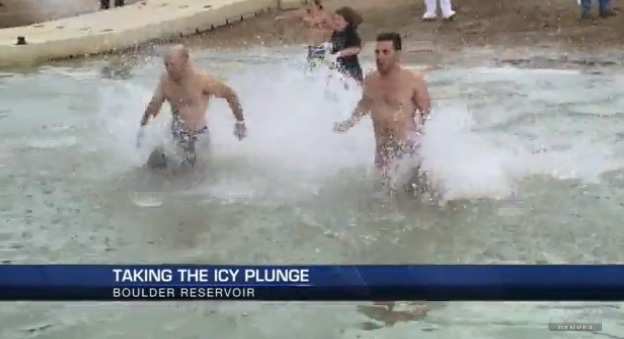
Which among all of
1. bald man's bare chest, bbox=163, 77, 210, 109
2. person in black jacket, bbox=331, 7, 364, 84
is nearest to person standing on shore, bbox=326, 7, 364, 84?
person in black jacket, bbox=331, 7, 364, 84

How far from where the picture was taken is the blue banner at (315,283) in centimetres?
177

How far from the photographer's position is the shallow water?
2.52m

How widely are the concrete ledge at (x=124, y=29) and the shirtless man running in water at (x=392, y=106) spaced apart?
3.60 ft

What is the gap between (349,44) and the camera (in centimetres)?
430

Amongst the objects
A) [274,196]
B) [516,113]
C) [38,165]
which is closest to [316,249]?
[274,196]

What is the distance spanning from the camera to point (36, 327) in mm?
2463

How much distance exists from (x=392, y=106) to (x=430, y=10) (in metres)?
1.06

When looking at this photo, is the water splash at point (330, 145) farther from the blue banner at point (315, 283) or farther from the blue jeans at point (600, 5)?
the blue banner at point (315, 283)

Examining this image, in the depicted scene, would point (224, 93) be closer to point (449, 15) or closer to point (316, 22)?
point (316, 22)

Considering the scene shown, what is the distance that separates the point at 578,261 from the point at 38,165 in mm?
1783

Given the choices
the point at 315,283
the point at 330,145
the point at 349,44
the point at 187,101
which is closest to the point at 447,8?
the point at 349,44

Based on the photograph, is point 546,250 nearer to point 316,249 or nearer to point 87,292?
point 316,249

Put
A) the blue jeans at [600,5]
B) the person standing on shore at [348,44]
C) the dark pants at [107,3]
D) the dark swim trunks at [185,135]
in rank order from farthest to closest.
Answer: the dark pants at [107,3]
the blue jeans at [600,5]
the person standing on shore at [348,44]
the dark swim trunks at [185,135]

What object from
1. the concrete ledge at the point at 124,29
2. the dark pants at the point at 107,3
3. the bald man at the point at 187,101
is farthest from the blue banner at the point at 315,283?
the dark pants at the point at 107,3
